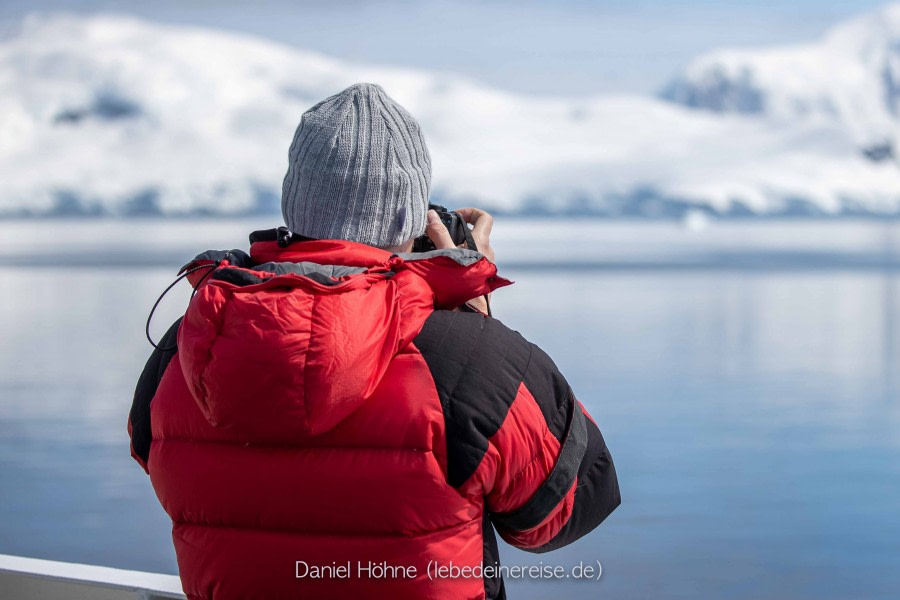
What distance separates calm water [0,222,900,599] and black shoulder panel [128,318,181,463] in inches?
58.7

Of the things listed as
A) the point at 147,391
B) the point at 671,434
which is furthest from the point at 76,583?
the point at 671,434

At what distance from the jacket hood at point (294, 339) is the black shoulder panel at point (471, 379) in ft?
0.08

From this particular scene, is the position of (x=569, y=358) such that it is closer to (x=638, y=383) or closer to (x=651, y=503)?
(x=638, y=383)

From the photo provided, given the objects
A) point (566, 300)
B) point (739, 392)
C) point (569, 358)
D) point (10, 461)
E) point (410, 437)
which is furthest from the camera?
point (566, 300)

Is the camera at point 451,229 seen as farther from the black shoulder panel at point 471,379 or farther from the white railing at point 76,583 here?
the white railing at point 76,583

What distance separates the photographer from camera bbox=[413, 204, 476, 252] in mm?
948

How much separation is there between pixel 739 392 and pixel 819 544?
194 centimetres

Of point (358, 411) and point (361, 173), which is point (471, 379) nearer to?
point (358, 411)

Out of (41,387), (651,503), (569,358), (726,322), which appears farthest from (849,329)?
(41,387)

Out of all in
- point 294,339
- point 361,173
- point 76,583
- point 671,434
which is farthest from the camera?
point 671,434

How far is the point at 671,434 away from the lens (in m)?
3.63

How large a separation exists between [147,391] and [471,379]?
30 cm

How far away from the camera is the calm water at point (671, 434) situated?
95.7 inches

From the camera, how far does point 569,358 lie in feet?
17.2
